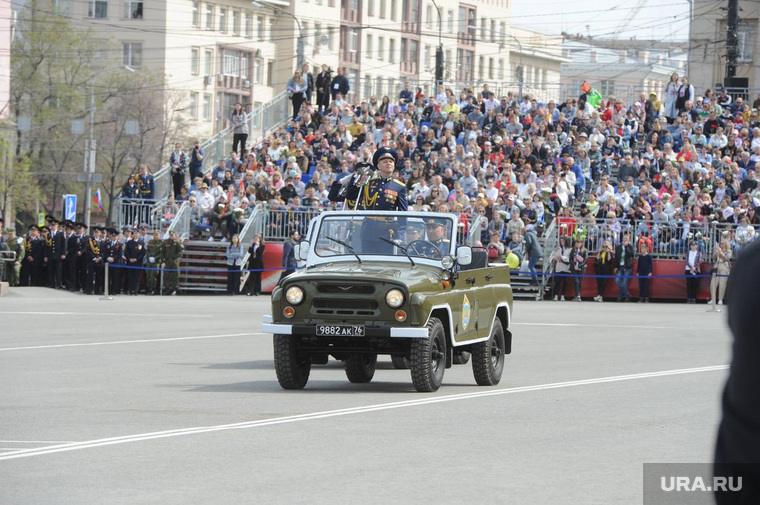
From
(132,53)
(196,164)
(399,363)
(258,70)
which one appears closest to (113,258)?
(196,164)

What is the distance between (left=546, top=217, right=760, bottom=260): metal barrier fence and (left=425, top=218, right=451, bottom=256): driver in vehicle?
21.2 meters

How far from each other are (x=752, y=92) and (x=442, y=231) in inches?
1221

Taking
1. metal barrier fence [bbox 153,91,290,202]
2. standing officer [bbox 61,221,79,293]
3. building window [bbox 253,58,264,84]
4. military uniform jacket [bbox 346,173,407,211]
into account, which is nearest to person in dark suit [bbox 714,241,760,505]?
military uniform jacket [bbox 346,173,407,211]

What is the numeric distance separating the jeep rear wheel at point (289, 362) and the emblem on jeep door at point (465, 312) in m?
1.67

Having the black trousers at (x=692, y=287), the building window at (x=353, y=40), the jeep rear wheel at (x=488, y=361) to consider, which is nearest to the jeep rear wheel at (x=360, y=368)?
the jeep rear wheel at (x=488, y=361)

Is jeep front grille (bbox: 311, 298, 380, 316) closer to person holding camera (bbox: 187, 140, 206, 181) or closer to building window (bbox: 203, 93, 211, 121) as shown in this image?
person holding camera (bbox: 187, 140, 206, 181)

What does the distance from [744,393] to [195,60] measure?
107 meters

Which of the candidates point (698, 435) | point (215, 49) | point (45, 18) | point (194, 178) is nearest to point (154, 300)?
point (194, 178)

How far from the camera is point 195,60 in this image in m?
108

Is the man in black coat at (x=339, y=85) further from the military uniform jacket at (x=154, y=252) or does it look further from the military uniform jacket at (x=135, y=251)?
the military uniform jacket at (x=135, y=251)

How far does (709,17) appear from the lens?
56812mm

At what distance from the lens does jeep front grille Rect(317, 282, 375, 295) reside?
46.2 ft

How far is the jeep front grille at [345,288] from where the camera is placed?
14094 millimetres

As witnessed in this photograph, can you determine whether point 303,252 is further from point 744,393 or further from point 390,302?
point 744,393
